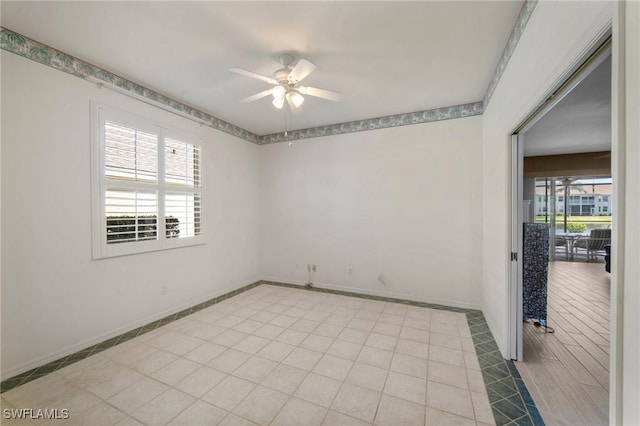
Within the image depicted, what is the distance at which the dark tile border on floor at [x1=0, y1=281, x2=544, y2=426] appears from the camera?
1.76 m

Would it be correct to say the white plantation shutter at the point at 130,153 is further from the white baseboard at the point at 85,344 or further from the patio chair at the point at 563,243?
the patio chair at the point at 563,243

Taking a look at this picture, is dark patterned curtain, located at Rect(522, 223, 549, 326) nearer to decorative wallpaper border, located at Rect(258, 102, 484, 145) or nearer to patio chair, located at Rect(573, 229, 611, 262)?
decorative wallpaper border, located at Rect(258, 102, 484, 145)

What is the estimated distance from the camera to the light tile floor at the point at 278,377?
1.78m

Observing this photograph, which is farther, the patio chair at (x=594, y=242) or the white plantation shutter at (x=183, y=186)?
the patio chair at (x=594, y=242)

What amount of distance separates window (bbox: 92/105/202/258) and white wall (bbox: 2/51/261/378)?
110 millimetres

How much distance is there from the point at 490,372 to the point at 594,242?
6.76 m

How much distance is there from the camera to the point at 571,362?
229cm

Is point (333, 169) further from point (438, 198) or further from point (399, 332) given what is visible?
point (399, 332)

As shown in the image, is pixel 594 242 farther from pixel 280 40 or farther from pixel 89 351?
pixel 89 351

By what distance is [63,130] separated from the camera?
2.44 metres

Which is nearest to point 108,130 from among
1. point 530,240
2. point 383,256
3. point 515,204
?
point 383,256

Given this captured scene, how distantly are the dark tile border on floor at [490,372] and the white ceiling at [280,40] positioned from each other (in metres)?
2.91

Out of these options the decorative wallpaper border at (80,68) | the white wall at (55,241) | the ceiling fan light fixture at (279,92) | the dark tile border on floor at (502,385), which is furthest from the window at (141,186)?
the dark tile border on floor at (502,385)

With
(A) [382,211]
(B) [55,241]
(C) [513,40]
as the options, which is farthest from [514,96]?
(B) [55,241]
